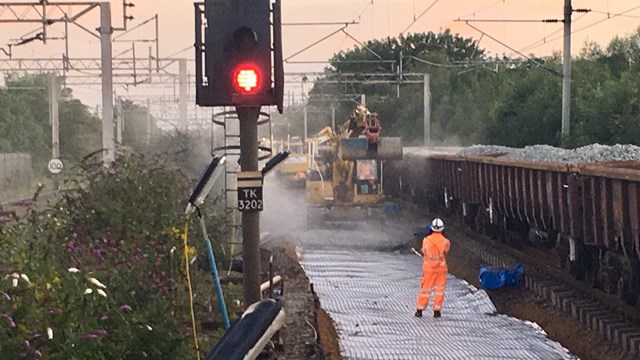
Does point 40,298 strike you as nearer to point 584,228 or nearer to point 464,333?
point 464,333

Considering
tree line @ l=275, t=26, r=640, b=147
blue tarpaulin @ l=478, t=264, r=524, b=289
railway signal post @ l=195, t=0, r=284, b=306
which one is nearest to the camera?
Answer: railway signal post @ l=195, t=0, r=284, b=306

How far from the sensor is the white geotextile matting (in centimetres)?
1301

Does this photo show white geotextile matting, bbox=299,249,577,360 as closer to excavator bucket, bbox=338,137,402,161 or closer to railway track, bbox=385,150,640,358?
railway track, bbox=385,150,640,358

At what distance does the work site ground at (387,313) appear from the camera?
13.0m

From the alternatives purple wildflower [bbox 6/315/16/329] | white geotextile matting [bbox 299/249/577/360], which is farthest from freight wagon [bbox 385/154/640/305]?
purple wildflower [bbox 6/315/16/329]

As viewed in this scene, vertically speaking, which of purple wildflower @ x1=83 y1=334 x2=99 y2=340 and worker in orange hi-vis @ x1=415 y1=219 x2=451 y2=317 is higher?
purple wildflower @ x1=83 y1=334 x2=99 y2=340

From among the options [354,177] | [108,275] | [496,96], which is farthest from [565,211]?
[496,96]

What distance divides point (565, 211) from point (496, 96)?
4331 centimetres

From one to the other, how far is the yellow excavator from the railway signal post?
22448 mm

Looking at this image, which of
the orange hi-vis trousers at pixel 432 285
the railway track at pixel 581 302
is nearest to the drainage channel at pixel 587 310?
the railway track at pixel 581 302

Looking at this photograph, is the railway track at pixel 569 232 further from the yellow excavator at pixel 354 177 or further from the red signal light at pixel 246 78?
the yellow excavator at pixel 354 177

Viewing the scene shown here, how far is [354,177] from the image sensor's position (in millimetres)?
33156

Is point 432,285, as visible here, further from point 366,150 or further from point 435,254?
point 366,150

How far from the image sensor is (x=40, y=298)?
681 cm
